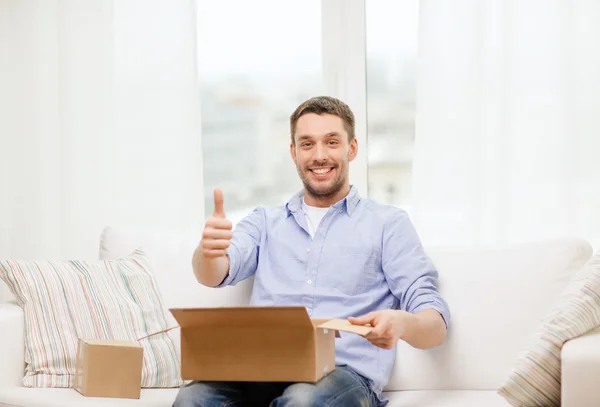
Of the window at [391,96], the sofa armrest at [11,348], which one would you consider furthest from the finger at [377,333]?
the window at [391,96]

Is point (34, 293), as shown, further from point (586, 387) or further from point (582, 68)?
point (582, 68)

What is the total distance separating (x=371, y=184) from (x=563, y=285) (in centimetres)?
114

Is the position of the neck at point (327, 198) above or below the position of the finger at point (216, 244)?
above

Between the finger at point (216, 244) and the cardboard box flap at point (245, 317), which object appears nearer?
the cardboard box flap at point (245, 317)

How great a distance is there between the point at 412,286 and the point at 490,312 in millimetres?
247

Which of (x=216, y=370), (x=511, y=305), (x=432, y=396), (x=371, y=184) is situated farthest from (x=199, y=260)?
(x=371, y=184)

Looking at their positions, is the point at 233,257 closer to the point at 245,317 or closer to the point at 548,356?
the point at 245,317

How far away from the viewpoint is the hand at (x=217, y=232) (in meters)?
1.89

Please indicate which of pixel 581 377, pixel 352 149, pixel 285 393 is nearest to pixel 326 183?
pixel 352 149

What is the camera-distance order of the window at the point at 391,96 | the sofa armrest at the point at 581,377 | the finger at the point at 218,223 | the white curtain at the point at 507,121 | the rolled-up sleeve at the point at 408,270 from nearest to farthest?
1. the sofa armrest at the point at 581,377
2. the finger at the point at 218,223
3. the rolled-up sleeve at the point at 408,270
4. the white curtain at the point at 507,121
5. the window at the point at 391,96

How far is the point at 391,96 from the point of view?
3.19 m

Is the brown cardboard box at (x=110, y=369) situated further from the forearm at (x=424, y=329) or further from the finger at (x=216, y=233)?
the forearm at (x=424, y=329)

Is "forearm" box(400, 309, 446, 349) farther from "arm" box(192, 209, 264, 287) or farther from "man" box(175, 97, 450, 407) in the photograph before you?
"arm" box(192, 209, 264, 287)

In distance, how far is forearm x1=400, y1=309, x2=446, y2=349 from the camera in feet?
6.45
